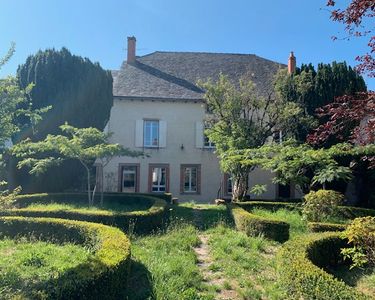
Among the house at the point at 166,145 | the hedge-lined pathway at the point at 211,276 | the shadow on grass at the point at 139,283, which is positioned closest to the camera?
the shadow on grass at the point at 139,283

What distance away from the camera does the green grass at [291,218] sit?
1047 cm

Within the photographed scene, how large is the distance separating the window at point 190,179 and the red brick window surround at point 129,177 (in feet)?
8.15

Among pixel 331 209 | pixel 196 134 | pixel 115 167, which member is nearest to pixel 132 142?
pixel 115 167

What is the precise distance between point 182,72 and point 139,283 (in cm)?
1964

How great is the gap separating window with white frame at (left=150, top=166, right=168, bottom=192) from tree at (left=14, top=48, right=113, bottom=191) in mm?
4587

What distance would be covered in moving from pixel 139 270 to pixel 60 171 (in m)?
11.4

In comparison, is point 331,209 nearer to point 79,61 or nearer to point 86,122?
point 86,122

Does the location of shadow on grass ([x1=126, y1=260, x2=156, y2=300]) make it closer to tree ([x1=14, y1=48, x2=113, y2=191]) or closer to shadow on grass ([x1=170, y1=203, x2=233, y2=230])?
shadow on grass ([x1=170, y1=203, x2=233, y2=230])

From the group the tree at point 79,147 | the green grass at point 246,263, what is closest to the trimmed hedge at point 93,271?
the green grass at point 246,263

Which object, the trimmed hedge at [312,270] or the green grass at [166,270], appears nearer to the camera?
the trimmed hedge at [312,270]

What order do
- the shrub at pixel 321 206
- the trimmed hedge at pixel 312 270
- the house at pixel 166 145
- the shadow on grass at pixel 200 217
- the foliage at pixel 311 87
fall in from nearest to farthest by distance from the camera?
the trimmed hedge at pixel 312 270
the shrub at pixel 321 206
the shadow on grass at pixel 200 217
the foliage at pixel 311 87
the house at pixel 166 145

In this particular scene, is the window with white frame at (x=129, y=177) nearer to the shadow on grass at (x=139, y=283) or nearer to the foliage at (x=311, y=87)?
the foliage at (x=311, y=87)

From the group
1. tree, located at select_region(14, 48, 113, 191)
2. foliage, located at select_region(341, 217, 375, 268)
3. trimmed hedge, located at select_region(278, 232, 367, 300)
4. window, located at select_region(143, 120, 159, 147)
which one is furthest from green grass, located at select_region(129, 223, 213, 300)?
window, located at select_region(143, 120, 159, 147)

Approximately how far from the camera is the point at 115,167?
71.8 ft
